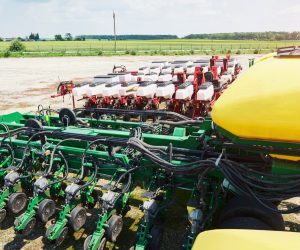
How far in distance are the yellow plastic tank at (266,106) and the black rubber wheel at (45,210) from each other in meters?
2.51

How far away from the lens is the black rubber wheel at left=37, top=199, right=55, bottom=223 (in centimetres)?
416

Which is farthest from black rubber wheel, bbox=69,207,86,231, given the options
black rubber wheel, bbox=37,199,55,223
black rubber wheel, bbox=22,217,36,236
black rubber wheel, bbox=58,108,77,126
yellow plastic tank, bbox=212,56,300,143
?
black rubber wheel, bbox=58,108,77,126

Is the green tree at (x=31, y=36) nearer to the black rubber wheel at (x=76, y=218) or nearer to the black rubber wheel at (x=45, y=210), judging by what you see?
the black rubber wheel at (x=45, y=210)

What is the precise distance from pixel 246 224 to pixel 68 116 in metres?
4.06

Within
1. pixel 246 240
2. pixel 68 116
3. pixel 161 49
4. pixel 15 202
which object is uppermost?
pixel 161 49

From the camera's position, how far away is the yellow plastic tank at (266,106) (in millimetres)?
2709

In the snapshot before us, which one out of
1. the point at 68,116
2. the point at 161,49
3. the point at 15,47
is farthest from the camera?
the point at 161,49

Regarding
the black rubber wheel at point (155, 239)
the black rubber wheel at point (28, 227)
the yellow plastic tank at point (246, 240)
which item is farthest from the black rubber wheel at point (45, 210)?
the yellow plastic tank at point (246, 240)

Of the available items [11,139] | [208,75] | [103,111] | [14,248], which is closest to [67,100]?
[208,75]

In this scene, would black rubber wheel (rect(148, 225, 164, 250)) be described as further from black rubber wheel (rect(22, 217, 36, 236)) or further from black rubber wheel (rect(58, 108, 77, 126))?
black rubber wheel (rect(58, 108, 77, 126))

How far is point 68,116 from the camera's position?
6238 millimetres

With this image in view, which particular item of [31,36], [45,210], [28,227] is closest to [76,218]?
[45,210]

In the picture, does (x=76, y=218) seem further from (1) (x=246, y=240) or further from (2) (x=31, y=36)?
(2) (x=31, y=36)

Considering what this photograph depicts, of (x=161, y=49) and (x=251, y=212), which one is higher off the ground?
(x=161, y=49)
